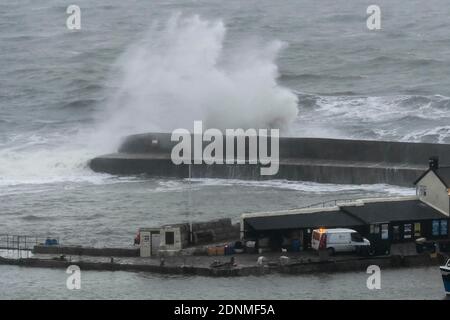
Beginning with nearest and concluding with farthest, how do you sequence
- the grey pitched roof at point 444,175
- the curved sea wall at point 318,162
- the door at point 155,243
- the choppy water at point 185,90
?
the door at point 155,243 < the grey pitched roof at point 444,175 < the choppy water at point 185,90 < the curved sea wall at point 318,162

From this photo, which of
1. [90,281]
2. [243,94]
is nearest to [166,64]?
[243,94]

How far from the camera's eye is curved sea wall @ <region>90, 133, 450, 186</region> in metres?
40.0

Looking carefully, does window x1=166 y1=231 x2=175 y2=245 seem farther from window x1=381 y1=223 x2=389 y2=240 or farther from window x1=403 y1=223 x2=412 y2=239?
window x1=403 y1=223 x2=412 y2=239

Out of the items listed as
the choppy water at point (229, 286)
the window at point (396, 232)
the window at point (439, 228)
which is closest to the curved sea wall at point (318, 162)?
the window at point (439, 228)

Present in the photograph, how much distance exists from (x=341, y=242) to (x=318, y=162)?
1168 cm

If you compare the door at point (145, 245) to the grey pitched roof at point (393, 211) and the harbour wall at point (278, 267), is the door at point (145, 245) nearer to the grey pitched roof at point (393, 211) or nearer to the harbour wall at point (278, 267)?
the harbour wall at point (278, 267)

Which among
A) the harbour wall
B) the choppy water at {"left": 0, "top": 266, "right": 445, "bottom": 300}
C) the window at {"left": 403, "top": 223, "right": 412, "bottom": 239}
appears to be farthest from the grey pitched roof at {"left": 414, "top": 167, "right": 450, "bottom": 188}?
the choppy water at {"left": 0, "top": 266, "right": 445, "bottom": 300}

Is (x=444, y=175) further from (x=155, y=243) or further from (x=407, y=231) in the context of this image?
(x=155, y=243)

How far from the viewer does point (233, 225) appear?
32.5 m

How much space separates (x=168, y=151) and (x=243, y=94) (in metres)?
6.81

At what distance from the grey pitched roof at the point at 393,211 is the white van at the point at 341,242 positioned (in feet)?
2.68

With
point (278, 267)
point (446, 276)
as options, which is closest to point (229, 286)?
point (278, 267)

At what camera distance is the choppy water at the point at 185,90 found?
38.8m

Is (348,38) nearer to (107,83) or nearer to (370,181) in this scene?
(107,83)
